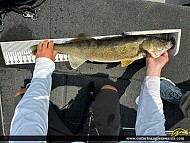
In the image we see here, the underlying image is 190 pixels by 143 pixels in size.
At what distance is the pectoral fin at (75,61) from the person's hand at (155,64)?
1.76 feet

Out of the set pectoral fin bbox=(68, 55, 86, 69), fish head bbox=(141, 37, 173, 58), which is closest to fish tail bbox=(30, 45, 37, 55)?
pectoral fin bbox=(68, 55, 86, 69)

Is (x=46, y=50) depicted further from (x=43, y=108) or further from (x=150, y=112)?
(x=150, y=112)

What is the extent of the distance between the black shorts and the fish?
1.23 feet

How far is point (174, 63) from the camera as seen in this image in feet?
8.43

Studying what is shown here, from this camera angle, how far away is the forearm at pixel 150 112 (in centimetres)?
175

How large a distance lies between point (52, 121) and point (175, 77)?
4.09ft

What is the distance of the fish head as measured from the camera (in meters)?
2.13

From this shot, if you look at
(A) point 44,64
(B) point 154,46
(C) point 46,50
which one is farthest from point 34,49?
(B) point 154,46

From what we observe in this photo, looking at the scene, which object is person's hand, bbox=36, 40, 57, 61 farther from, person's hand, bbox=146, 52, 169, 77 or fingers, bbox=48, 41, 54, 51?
person's hand, bbox=146, 52, 169, 77

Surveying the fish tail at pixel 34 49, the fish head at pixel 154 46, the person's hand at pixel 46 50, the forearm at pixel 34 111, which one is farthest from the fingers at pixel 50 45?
the fish head at pixel 154 46

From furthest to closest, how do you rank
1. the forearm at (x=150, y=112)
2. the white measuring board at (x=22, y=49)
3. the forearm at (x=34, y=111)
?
the white measuring board at (x=22, y=49)
the forearm at (x=150, y=112)
the forearm at (x=34, y=111)

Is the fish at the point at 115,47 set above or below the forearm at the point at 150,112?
above

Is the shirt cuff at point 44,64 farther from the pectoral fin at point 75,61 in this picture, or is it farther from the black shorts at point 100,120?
the black shorts at point 100,120

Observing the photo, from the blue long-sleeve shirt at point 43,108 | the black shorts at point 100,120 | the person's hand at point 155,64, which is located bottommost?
the black shorts at point 100,120
